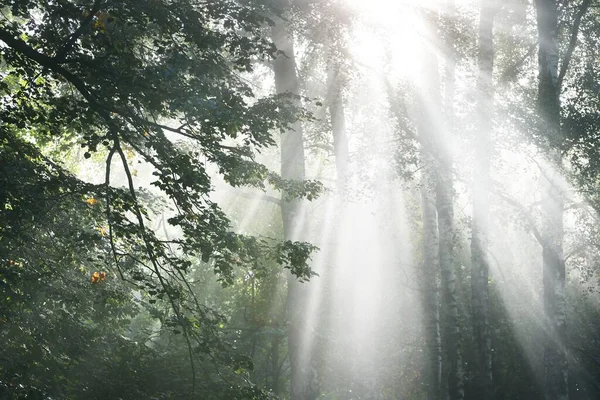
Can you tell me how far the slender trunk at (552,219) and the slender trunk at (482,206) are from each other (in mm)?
1144

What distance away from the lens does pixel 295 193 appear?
756cm

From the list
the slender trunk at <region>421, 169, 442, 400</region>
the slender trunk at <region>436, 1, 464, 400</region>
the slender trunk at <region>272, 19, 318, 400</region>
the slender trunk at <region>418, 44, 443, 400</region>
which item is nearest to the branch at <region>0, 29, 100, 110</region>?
the slender trunk at <region>272, 19, 318, 400</region>

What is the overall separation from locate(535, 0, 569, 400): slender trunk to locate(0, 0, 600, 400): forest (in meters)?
0.05

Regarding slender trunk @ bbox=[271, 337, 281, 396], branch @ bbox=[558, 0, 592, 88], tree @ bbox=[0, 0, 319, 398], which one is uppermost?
branch @ bbox=[558, 0, 592, 88]

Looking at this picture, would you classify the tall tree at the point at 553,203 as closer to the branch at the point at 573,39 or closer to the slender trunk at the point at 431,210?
the branch at the point at 573,39

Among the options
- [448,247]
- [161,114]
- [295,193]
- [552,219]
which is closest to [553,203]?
[552,219]

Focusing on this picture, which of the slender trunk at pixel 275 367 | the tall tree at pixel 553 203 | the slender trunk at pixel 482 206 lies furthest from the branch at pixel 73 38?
the slender trunk at pixel 275 367

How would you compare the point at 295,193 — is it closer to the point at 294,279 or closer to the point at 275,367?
the point at 294,279

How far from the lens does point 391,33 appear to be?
37.8 ft

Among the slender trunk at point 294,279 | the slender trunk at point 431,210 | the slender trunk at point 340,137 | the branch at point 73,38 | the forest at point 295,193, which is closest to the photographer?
the branch at point 73,38

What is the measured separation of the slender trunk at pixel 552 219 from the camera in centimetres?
1267

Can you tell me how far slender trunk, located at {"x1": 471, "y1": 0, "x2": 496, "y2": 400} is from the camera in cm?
1281

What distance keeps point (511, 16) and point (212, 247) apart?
44.6 feet

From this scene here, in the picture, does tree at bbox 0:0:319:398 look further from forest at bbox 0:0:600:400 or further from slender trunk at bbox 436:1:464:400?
slender trunk at bbox 436:1:464:400
